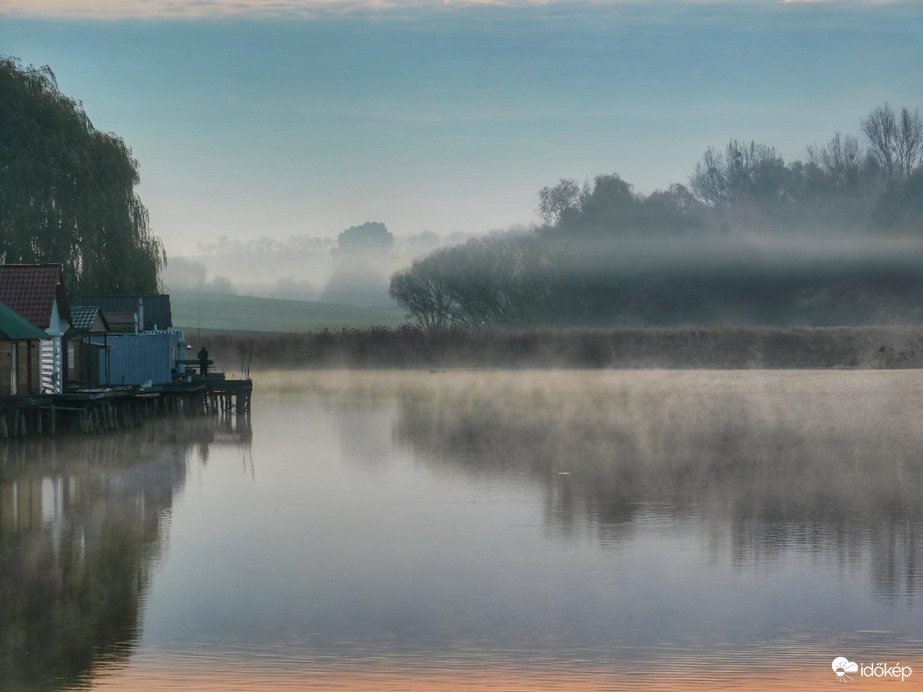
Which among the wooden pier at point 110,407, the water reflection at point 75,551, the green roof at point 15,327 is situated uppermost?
the green roof at point 15,327

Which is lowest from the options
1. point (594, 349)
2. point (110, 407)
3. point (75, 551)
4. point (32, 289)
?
point (75, 551)

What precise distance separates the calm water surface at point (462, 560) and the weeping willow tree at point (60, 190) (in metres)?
11.8

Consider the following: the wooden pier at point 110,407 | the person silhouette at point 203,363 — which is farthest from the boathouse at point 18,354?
the person silhouette at point 203,363

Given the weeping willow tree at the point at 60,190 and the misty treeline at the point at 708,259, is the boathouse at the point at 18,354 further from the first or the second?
the misty treeline at the point at 708,259

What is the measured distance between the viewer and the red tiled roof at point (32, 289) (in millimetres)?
32844

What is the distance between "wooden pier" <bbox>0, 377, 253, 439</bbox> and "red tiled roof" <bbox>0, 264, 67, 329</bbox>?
2245 millimetres

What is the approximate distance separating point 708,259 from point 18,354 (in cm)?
6467

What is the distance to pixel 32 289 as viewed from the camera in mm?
33375

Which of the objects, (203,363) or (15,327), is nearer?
(15,327)

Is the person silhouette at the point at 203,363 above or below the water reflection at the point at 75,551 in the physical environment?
above

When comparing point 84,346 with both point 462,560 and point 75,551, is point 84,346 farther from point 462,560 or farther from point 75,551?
point 462,560

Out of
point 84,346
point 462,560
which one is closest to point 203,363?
point 84,346

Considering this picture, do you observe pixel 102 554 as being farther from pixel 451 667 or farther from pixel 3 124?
pixel 3 124

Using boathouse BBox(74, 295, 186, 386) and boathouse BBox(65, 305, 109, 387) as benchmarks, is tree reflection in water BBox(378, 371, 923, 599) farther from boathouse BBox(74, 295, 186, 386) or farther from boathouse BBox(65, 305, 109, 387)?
boathouse BBox(65, 305, 109, 387)
